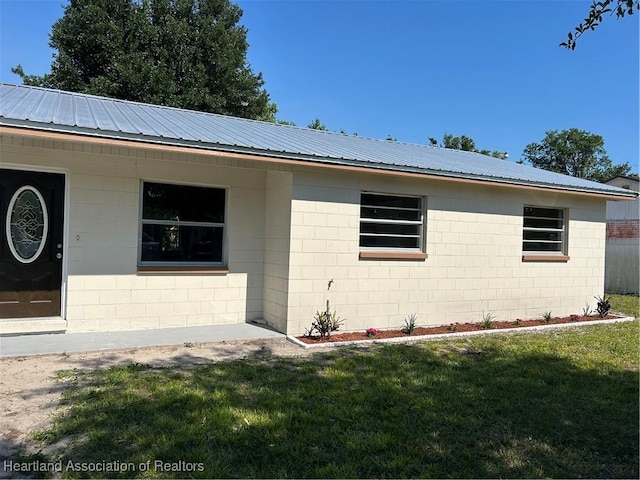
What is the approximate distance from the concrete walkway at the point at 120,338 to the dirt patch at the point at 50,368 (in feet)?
0.69

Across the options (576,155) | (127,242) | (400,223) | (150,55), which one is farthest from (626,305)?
(576,155)

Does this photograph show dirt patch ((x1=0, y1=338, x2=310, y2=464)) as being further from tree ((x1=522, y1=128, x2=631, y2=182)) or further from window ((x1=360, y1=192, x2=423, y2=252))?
tree ((x1=522, y1=128, x2=631, y2=182))

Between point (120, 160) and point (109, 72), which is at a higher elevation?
point (109, 72)

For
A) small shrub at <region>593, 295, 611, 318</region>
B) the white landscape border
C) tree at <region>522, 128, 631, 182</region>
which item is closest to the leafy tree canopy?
tree at <region>522, 128, 631, 182</region>

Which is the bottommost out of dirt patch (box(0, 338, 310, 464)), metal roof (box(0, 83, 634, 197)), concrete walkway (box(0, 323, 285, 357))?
→ dirt patch (box(0, 338, 310, 464))

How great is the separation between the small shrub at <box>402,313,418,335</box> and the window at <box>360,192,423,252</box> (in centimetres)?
127

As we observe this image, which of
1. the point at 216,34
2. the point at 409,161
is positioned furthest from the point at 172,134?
the point at 216,34

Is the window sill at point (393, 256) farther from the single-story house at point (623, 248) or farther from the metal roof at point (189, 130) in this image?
the single-story house at point (623, 248)

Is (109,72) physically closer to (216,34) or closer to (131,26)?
(131,26)

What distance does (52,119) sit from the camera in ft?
19.6

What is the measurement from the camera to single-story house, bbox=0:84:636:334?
6914 mm

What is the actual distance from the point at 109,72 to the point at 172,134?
1524 cm

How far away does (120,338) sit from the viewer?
6.91m

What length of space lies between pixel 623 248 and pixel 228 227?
1511 centimetres
